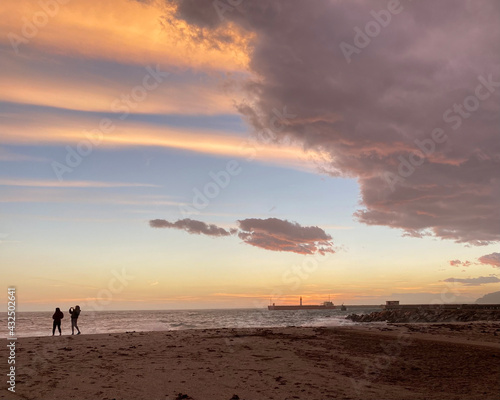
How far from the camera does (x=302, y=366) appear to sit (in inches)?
684

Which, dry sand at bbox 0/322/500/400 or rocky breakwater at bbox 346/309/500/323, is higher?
dry sand at bbox 0/322/500/400

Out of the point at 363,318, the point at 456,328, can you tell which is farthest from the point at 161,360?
the point at 363,318

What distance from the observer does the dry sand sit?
44.2ft

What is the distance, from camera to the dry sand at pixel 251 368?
13484 mm

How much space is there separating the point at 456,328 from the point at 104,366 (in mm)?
27153

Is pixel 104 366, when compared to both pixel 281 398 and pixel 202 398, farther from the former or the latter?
pixel 281 398

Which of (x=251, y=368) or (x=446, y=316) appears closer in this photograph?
(x=251, y=368)

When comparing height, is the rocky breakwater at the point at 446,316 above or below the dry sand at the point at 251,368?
below

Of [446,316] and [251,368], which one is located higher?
[251,368]

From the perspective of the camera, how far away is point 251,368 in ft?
55.2

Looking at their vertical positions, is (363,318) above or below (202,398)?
below

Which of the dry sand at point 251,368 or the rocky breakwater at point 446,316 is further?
the rocky breakwater at point 446,316

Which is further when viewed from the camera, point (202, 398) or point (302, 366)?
point (302, 366)

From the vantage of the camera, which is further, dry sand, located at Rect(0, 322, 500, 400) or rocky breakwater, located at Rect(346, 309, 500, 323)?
rocky breakwater, located at Rect(346, 309, 500, 323)
